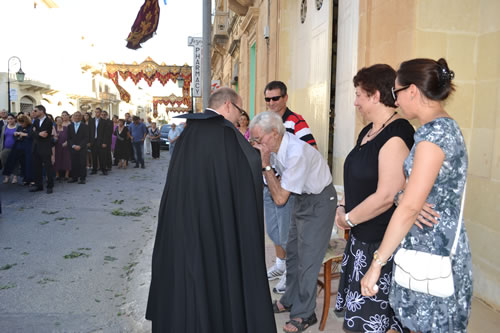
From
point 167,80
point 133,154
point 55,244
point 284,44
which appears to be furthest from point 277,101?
point 167,80

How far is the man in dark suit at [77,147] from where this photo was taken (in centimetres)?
1161

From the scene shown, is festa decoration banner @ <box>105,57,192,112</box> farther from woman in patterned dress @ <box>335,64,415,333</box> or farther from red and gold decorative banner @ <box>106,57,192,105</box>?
woman in patterned dress @ <box>335,64,415,333</box>

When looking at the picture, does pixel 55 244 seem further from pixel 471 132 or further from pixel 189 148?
pixel 471 132

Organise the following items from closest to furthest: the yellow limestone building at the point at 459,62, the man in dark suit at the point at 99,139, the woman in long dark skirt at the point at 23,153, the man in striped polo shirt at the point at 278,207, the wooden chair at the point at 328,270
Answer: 1. the wooden chair at the point at 328,270
2. the yellow limestone building at the point at 459,62
3. the man in striped polo shirt at the point at 278,207
4. the woman in long dark skirt at the point at 23,153
5. the man in dark suit at the point at 99,139

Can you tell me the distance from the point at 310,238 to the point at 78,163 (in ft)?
33.2

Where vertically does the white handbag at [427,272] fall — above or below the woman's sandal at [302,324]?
above

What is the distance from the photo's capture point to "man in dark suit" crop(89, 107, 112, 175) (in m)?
13.7

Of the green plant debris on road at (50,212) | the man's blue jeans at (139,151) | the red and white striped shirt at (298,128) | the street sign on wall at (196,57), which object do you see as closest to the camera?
the red and white striped shirt at (298,128)

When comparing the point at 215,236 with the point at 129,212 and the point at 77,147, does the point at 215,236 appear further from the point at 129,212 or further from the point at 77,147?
the point at 77,147

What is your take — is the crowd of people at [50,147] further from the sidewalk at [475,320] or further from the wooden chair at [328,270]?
the wooden chair at [328,270]

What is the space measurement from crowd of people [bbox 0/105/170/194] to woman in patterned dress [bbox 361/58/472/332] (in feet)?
31.8

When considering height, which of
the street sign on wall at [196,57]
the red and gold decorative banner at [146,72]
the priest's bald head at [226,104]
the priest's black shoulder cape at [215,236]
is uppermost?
the red and gold decorative banner at [146,72]

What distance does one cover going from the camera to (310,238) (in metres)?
3.15

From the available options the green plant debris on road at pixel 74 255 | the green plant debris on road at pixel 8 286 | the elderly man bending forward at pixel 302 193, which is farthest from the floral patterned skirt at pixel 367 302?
the green plant debris on road at pixel 74 255
